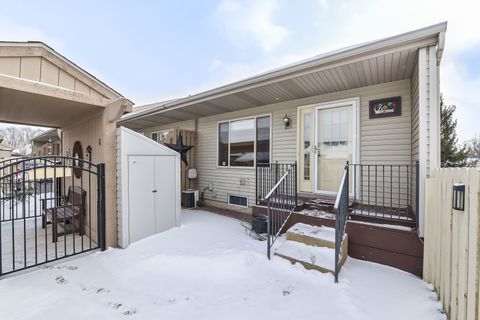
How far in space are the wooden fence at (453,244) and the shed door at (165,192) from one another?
13.0ft

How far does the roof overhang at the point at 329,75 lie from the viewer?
2.87 meters

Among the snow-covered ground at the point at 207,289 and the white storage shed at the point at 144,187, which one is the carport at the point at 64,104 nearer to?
the white storage shed at the point at 144,187

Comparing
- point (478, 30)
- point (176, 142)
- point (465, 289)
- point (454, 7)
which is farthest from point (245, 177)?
point (478, 30)

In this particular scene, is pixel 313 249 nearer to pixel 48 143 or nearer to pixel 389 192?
pixel 389 192

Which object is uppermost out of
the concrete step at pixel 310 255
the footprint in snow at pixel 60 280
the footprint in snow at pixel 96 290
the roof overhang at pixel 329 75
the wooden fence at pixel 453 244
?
the roof overhang at pixel 329 75

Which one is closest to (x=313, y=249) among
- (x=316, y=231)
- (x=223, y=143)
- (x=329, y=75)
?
(x=316, y=231)

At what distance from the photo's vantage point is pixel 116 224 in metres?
3.75

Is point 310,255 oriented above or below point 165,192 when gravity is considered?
below

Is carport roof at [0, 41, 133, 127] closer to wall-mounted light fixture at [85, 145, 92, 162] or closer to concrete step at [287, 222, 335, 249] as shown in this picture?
wall-mounted light fixture at [85, 145, 92, 162]

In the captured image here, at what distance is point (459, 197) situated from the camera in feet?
5.40

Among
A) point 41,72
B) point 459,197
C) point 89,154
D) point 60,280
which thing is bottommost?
point 60,280

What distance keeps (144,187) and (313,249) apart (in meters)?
2.91

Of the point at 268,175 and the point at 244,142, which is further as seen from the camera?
the point at 244,142

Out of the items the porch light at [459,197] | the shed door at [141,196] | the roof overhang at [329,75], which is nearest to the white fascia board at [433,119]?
the roof overhang at [329,75]
